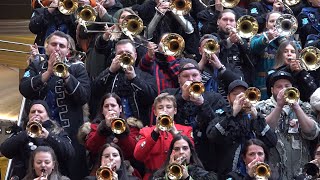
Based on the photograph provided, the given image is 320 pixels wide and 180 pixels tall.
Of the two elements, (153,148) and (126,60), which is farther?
(126,60)

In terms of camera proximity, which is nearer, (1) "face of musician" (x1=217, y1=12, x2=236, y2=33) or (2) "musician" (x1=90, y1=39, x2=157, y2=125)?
(2) "musician" (x1=90, y1=39, x2=157, y2=125)

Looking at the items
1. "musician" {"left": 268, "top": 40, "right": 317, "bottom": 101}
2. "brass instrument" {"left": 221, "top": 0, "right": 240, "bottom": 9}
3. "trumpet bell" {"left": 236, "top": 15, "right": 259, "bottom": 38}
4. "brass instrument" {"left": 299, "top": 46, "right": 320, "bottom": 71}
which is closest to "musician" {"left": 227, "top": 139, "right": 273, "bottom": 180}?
"musician" {"left": 268, "top": 40, "right": 317, "bottom": 101}

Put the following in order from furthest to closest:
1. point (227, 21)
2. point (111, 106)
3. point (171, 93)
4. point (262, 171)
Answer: point (227, 21) < point (171, 93) < point (111, 106) < point (262, 171)

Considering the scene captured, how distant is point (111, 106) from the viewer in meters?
13.0

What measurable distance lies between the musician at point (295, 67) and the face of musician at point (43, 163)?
9.02 feet

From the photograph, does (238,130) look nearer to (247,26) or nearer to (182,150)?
(182,150)

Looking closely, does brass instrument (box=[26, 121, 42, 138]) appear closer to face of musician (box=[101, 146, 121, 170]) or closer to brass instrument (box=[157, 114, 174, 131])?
face of musician (box=[101, 146, 121, 170])

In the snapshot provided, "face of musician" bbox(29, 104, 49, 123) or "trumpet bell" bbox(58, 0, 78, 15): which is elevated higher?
"trumpet bell" bbox(58, 0, 78, 15)

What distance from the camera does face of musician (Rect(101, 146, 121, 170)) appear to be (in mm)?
12422

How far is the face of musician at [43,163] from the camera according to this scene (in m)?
12.4

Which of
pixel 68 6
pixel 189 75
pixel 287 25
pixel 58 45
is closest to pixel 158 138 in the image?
pixel 189 75

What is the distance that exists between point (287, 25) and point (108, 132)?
2.69 m

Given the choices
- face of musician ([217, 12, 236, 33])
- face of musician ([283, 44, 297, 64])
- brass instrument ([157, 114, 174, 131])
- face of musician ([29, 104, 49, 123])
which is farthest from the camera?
face of musician ([217, 12, 236, 33])

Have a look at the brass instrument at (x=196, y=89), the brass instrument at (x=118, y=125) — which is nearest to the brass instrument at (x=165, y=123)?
the brass instrument at (x=118, y=125)
